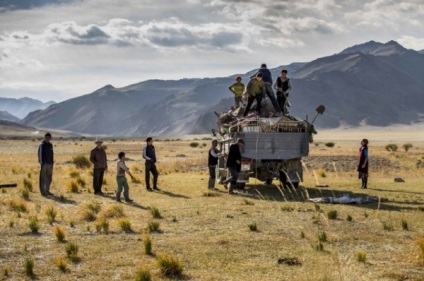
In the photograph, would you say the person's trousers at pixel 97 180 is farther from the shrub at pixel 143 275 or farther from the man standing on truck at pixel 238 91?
the shrub at pixel 143 275

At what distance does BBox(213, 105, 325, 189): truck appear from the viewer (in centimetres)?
1994

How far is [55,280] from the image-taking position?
8.68m

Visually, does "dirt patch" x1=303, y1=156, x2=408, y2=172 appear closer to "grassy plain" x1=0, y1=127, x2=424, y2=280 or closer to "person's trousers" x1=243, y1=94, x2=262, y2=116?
"person's trousers" x1=243, y1=94, x2=262, y2=116

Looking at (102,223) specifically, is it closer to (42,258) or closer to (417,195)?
(42,258)

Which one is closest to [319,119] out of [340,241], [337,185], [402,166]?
[402,166]

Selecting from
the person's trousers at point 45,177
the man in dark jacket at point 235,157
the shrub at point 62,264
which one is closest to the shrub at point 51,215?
the shrub at point 62,264

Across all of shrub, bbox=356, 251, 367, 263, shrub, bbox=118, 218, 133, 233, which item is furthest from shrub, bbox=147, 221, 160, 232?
shrub, bbox=356, 251, 367, 263

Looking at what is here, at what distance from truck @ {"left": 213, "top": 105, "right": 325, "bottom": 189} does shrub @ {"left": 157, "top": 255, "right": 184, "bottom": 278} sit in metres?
10.7

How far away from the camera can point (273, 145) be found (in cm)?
1995

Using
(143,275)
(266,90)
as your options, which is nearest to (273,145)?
(266,90)

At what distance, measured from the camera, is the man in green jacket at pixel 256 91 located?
69.9 feet

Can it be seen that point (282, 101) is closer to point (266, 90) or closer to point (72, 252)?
point (266, 90)

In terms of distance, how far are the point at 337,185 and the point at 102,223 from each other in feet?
42.7

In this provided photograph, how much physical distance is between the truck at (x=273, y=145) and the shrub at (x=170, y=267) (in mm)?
10654
